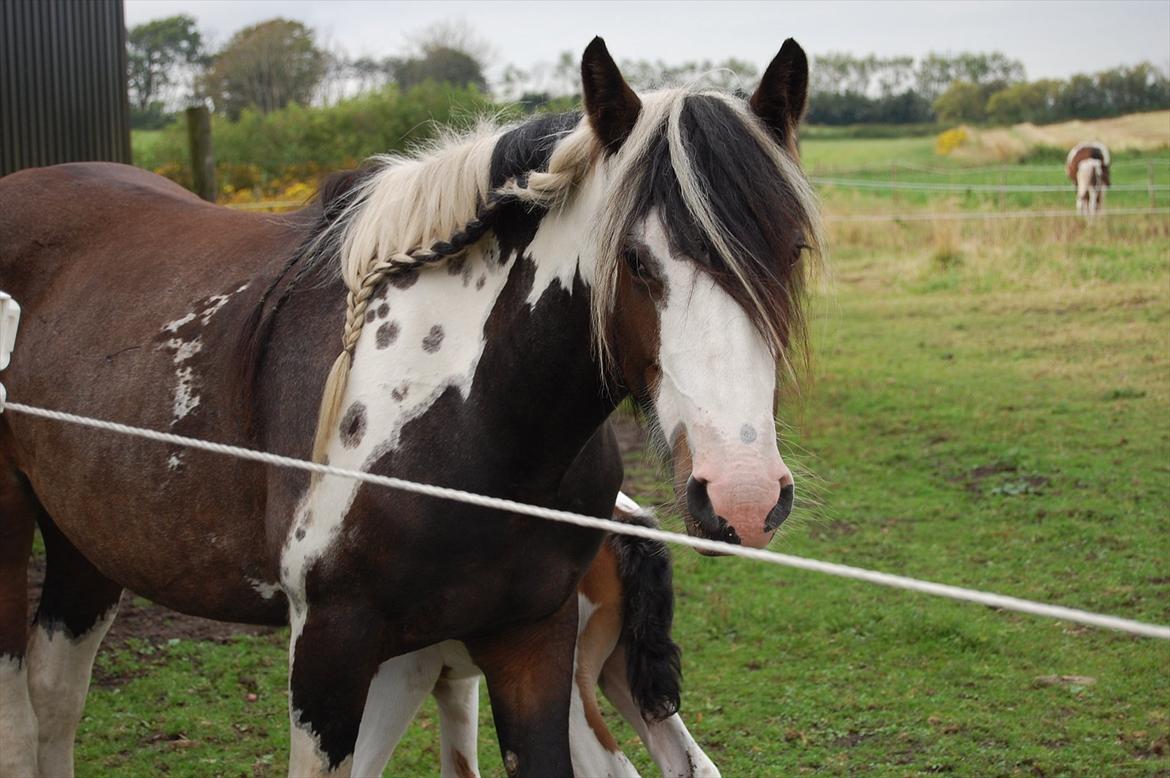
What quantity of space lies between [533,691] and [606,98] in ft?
4.67

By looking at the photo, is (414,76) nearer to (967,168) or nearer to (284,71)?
(284,71)

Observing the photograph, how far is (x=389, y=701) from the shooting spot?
3.33 meters

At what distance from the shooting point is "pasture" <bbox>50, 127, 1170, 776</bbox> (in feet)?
13.8

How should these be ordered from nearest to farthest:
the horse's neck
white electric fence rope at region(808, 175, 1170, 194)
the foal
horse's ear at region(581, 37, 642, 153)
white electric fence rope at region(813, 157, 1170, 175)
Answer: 1. horse's ear at region(581, 37, 642, 153)
2. the horse's neck
3. white electric fence rope at region(808, 175, 1170, 194)
4. the foal
5. white electric fence rope at region(813, 157, 1170, 175)

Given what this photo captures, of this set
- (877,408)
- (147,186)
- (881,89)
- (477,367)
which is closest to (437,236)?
(477,367)

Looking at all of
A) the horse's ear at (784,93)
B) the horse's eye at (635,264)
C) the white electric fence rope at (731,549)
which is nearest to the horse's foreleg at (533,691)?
the white electric fence rope at (731,549)

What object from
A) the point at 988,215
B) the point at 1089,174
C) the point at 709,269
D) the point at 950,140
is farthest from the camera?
the point at 950,140

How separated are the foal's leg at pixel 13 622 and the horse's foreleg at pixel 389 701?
1.02 metres

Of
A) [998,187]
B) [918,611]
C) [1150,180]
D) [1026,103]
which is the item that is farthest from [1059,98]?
[918,611]

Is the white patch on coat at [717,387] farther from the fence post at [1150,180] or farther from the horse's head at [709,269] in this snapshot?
the fence post at [1150,180]

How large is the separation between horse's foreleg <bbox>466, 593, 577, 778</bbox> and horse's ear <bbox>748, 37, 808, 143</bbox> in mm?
1230

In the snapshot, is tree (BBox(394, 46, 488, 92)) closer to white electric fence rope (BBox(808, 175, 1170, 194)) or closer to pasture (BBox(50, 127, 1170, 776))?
white electric fence rope (BBox(808, 175, 1170, 194))

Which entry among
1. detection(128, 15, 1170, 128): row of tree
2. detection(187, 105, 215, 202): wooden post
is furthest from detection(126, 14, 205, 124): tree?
detection(187, 105, 215, 202): wooden post

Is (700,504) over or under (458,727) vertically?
over
